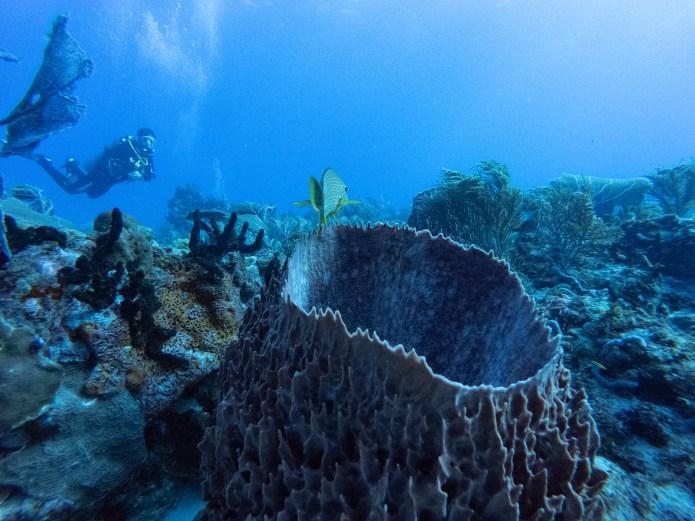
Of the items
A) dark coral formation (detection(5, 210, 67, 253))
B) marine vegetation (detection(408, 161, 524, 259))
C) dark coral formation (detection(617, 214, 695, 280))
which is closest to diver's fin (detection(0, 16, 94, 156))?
dark coral formation (detection(5, 210, 67, 253))

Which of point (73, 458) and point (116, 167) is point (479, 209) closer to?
point (73, 458)

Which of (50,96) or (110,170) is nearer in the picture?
(50,96)

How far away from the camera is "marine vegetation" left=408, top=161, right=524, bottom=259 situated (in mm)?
6023

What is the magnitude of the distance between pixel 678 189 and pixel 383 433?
37.8 ft

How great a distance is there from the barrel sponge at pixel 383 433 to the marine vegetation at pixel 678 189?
10082 mm

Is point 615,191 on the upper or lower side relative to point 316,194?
upper

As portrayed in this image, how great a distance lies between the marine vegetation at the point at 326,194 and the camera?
3070 millimetres

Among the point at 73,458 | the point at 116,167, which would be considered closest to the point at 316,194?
the point at 73,458

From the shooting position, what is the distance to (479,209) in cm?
623

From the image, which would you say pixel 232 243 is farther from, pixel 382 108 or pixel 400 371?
pixel 382 108

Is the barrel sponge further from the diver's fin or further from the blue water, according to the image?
the blue water

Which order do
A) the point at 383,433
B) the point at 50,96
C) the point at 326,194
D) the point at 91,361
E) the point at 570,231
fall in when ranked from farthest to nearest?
the point at 50,96, the point at 570,231, the point at 326,194, the point at 91,361, the point at 383,433

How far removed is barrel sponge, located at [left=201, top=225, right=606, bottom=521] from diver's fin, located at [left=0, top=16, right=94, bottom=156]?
338 inches

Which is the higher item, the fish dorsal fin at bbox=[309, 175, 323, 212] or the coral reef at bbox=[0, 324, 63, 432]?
the fish dorsal fin at bbox=[309, 175, 323, 212]
